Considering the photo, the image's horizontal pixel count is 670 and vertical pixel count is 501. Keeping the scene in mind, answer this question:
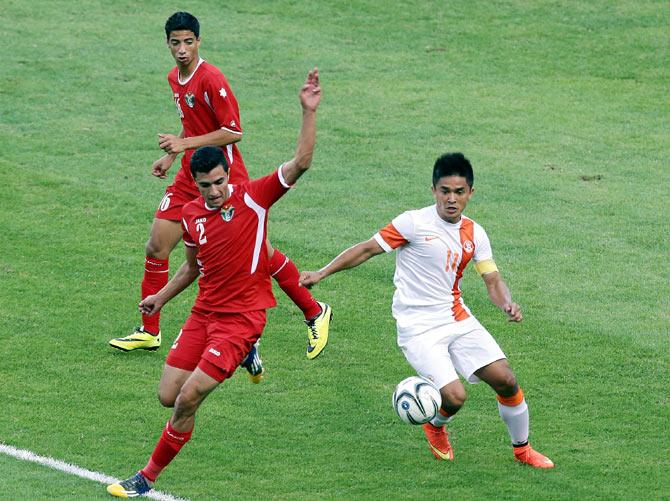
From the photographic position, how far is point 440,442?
998 cm

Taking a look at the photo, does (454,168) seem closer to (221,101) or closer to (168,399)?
(168,399)

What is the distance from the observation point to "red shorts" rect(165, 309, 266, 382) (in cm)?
913

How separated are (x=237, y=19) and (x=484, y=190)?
857 cm

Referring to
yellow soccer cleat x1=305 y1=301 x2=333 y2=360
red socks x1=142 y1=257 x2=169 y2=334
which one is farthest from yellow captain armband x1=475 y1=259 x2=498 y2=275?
red socks x1=142 y1=257 x2=169 y2=334

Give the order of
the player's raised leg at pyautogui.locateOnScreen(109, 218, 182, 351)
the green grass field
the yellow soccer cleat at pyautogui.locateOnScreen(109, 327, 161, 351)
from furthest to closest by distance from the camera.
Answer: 1. the yellow soccer cleat at pyautogui.locateOnScreen(109, 327, 161, 351)
2. the player's raised leg at pyautogui.locateOnScreen(109, 218, 182, 351)
3. the green grass field

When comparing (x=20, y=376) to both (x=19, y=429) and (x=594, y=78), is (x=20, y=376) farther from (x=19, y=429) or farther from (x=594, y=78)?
(x=594, y=78)

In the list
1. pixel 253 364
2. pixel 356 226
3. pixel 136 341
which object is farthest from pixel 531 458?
pixel 356 226

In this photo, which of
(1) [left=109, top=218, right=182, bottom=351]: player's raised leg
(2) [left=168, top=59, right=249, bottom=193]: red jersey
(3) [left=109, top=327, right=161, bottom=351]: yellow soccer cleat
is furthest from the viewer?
(3) [left=109, top=327, right=161, bottom=351]: yellow soccer cleat

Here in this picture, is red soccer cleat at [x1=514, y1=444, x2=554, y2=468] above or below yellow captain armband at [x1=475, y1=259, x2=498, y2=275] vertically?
below

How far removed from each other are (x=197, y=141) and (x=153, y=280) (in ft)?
5.27

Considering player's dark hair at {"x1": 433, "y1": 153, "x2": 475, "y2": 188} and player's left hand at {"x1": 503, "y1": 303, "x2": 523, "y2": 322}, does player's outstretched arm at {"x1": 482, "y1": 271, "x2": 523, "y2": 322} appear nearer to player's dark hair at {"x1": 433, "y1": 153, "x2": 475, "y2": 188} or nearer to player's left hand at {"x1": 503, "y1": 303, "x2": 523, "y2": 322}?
player's left hand at {"x1": 503, "y1": 303, "x2": 523, "y2": 322}

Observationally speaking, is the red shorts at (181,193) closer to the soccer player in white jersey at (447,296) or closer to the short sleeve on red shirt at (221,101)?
the short sleeve on red shirt at (221,101)

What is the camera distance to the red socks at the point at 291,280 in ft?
36.7

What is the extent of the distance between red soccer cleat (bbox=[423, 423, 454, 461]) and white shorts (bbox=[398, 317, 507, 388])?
1.82 feet
